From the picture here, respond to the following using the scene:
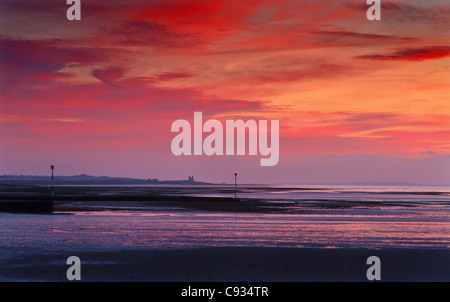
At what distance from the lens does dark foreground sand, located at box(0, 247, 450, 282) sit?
69.9 feet

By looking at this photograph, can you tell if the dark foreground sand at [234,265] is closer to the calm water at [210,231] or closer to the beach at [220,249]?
the beach at [220,249]

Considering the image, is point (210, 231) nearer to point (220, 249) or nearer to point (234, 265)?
point (220, 249)

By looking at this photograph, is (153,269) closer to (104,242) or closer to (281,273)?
(281,273)

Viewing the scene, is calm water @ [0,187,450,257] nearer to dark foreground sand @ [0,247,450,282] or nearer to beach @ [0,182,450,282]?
beach @ [0,182,450,282]

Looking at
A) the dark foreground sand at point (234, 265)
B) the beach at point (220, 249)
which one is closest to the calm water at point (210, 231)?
the beach at point (220, 249)

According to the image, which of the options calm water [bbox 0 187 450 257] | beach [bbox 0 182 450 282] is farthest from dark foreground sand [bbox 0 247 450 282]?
calm water [bbox 0 187 450 257]

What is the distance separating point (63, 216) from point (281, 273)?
29.7 metres

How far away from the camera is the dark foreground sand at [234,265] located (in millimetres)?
Answer: 21312

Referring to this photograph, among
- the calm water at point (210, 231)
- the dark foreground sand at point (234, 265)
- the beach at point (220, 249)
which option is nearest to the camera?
the dark foreground sand at point (234, 265)

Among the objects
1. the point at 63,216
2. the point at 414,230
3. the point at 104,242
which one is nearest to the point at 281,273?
the point at 104,242

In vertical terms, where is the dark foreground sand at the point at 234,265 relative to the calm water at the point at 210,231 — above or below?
above

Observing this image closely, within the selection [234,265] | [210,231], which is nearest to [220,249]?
[234,265]

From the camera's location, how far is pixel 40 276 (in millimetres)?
20828

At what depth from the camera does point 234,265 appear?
23859 millimetres
